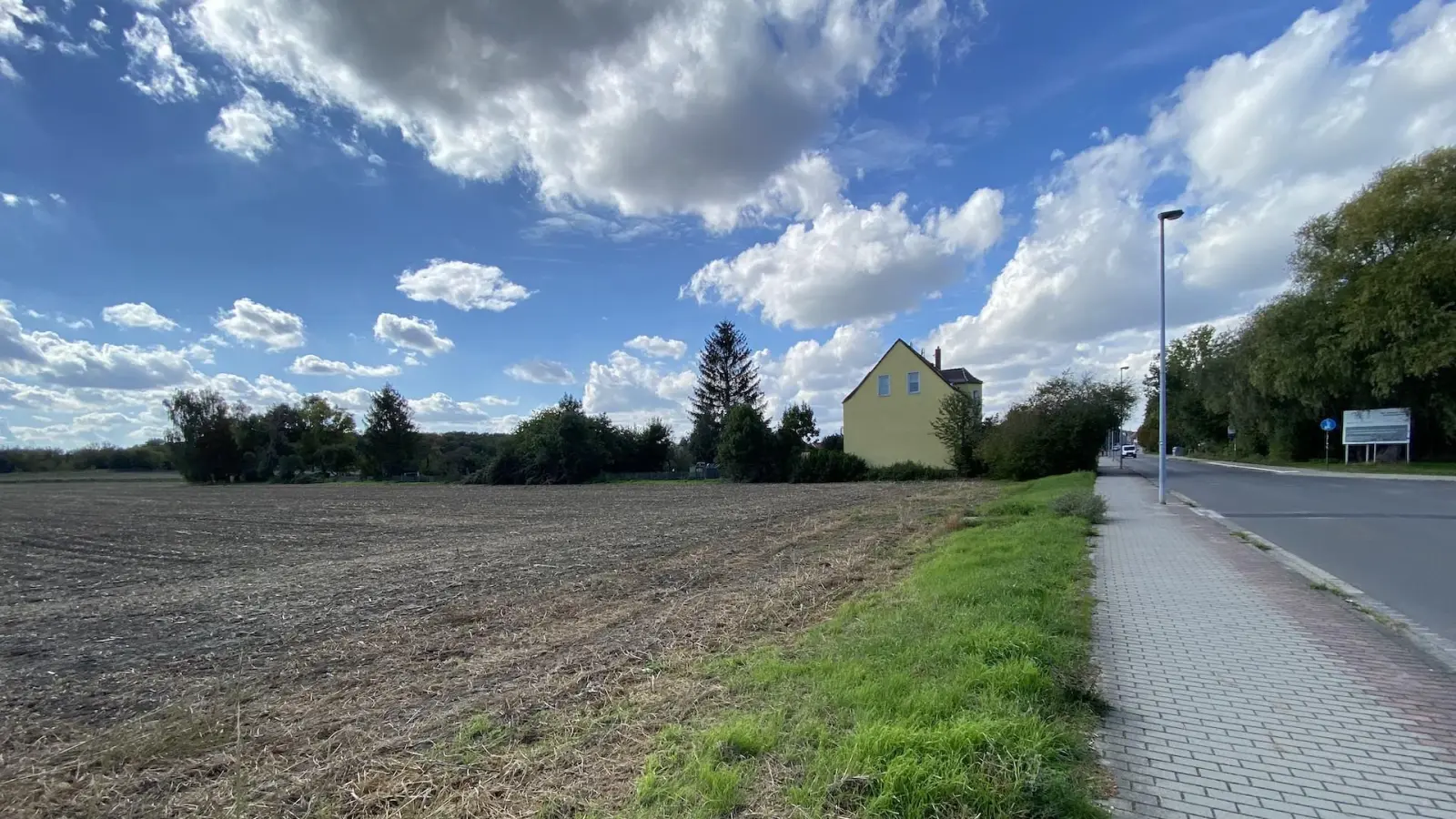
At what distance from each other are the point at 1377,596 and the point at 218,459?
8255 cm

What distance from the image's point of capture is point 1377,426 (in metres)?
33.9

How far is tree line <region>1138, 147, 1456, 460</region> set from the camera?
102 ft

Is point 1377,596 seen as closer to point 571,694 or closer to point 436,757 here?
point 571,694

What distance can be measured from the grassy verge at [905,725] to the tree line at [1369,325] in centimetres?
3882

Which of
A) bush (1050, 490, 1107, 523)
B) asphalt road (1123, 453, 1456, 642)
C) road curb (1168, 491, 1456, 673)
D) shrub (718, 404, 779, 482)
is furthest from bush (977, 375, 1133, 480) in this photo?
road curb (1168, 491, 1456, 673)

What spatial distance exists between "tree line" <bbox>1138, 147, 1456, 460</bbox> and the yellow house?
18.0 metres

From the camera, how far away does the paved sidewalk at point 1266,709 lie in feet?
9.86

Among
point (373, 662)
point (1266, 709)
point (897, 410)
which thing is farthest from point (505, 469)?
point (1266, 709)

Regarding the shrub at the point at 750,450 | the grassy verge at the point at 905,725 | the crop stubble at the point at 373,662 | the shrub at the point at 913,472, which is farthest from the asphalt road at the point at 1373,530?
the shrub at the point at 750,450

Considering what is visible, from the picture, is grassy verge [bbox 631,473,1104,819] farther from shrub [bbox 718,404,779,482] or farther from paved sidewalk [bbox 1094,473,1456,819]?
shrub [bbox 718,404,779,482]

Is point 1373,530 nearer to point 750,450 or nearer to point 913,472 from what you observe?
point 913,472

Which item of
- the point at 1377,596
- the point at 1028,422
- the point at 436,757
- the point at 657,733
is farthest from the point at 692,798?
the point at 1028,422

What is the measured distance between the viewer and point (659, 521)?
18859 mm

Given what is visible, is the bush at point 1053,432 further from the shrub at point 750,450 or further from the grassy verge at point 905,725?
the grassy verge at point 905,725
